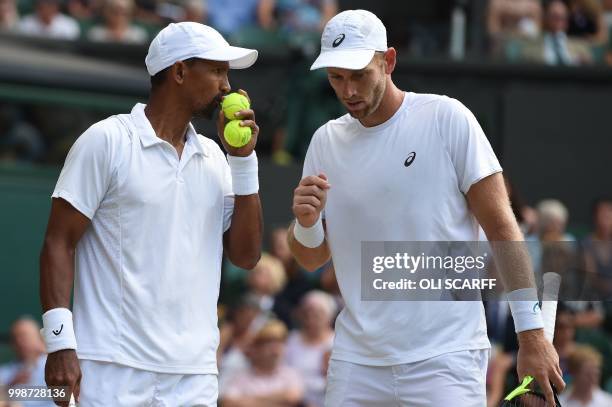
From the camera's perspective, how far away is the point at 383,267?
486 cm

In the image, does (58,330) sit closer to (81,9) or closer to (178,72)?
(178,72)

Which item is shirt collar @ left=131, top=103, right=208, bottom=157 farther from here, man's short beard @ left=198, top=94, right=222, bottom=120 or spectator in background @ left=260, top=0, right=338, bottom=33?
spectator in background @ left=260, top=0, right=338, bottom=33

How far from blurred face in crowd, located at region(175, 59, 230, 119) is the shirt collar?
0.10 metres

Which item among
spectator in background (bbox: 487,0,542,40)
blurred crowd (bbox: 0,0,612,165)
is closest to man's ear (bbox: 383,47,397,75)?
blurred crowd (bbox: 0,0,612,165)

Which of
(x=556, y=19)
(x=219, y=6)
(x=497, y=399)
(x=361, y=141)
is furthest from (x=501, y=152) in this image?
(x=361, y=141)

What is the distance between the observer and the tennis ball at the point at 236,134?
4742mm

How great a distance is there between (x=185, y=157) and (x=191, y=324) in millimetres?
610

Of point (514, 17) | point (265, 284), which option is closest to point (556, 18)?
point (514, 17)

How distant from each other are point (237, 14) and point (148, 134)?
339 inches

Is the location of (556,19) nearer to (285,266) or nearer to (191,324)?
(285,266)

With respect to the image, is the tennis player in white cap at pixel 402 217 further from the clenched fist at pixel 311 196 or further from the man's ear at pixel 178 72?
the man's ear at pixel 178 72

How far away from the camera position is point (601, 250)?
10.4m

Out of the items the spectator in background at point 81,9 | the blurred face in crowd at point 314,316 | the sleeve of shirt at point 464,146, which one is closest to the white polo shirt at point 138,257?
the sleeve of shirt at point 464,146

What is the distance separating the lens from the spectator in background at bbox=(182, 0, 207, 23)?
1259 centimetres
